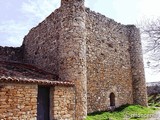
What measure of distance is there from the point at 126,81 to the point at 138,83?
1108 mm

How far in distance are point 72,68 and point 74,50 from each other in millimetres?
882

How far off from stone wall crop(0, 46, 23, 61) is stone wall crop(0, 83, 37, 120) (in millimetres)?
7042

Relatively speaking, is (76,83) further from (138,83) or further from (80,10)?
(138,83)

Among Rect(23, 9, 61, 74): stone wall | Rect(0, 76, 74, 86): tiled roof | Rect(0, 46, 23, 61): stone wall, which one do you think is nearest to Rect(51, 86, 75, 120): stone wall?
Rect(0, 76, 74, 86): tiled roof

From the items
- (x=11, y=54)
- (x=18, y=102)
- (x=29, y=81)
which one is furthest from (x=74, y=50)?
(x=11, y=54)

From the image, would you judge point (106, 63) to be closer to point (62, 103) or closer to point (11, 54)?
point (62, 103)

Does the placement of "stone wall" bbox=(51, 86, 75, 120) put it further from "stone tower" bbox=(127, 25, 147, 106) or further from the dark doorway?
"stone tower" bbox=(127, 25, 147, 106)

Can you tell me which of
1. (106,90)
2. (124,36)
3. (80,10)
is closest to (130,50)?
(124,36)

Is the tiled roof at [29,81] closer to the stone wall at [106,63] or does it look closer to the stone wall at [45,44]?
the stone wall at [45,44]

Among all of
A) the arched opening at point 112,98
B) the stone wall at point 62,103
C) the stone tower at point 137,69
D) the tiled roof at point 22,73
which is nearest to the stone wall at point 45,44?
the tiled roof at point 22,73

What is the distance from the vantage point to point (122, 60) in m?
15.6

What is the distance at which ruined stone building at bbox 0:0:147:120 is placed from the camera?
331 inches

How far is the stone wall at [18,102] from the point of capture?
298 inches

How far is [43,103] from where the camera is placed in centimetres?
941
